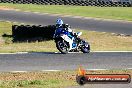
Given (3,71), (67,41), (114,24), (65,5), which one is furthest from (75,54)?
(65,5)

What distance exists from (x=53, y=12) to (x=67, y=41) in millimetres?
25471

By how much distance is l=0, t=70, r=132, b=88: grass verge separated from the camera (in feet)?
40.1

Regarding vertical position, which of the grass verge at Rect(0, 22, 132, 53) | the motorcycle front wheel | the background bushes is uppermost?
the motorcycle front wheel

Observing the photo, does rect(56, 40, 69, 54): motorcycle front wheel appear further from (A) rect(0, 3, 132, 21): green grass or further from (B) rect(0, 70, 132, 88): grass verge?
(A) rect(0, 3, 132, 21): green grass

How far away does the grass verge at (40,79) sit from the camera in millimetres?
12227

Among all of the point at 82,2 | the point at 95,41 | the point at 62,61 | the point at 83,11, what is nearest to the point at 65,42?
the point at 62,61

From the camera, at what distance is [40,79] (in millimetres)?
13180

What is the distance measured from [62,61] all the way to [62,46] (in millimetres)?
2141

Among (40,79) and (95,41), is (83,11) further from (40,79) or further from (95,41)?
(40,79)

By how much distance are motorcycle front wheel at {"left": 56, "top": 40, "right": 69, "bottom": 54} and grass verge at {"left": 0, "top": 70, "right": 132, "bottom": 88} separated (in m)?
3.98

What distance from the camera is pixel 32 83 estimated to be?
12414 mm

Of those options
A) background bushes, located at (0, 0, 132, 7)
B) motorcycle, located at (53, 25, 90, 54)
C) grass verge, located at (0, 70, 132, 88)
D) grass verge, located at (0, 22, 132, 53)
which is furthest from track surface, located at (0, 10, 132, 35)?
grass verge, located at (0, 70, 132, 88)

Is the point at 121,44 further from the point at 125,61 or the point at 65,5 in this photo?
the point at 65,5

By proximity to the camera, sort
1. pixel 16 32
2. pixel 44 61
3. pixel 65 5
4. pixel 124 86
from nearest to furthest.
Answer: pixel 124 86 < pixel 44 61 < pixel 16 32 < pixel 65 5
